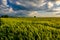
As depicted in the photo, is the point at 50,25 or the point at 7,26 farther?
the point at 50,25

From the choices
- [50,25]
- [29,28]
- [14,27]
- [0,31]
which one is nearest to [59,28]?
[50,25]

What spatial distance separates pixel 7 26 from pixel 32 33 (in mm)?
2081

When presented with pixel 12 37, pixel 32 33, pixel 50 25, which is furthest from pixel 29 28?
pixel 50 25

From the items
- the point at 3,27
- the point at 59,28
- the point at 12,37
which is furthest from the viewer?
the point at 59,28

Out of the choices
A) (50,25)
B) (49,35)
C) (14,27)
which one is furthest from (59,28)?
(14,27)

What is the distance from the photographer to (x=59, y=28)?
1645cm

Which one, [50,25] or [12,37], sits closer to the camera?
[12,37]

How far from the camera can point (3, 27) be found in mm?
14773

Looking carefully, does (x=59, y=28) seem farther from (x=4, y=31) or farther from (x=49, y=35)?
(x=4, y=31)

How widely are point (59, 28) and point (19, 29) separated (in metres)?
3.97

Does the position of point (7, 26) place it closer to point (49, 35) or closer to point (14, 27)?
point (14, 27)

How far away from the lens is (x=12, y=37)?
546 inches

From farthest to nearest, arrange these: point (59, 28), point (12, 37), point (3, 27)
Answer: point (59, 28) < point (3, 27) < point (12, 37)

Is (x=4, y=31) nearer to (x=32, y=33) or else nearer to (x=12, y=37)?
(x=12, y=37)
